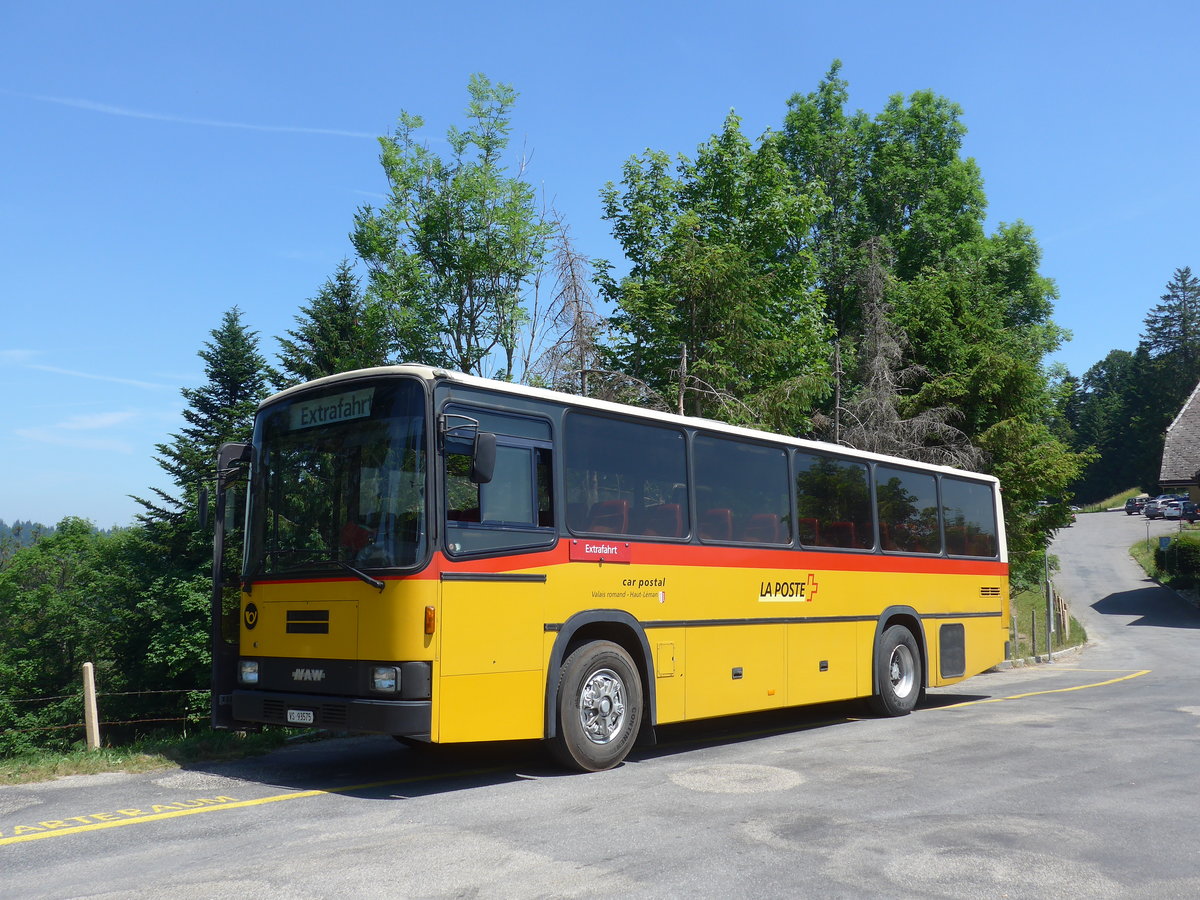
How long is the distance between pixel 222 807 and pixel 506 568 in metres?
2.63

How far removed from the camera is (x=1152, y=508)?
263 feet

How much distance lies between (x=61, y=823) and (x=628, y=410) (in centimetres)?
558

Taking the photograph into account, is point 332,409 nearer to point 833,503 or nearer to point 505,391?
point 505,391

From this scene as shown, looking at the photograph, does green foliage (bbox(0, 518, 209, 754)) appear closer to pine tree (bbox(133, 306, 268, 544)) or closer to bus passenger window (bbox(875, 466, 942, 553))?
pine tree (bbox(133, 306, 268, 544))

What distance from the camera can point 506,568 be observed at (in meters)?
8.41

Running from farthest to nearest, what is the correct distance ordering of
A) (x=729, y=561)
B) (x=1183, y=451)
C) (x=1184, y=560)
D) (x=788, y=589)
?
(x=1184, y=560), (x=1183, y=451), (x=788, y=589), (x=729, y=561)

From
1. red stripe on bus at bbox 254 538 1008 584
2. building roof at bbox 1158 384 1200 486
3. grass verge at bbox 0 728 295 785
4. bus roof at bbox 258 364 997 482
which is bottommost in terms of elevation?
grass verge at bbox 0 728 295 785

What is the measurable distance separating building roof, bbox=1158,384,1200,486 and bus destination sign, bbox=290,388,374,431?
1534 inches

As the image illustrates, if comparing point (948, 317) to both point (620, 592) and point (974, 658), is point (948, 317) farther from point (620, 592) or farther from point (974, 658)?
point (620, 592)

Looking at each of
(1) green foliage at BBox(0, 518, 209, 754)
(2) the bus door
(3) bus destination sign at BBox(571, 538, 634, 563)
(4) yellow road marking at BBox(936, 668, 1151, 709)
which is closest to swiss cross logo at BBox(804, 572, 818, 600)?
(3) bus destination sign at BBox(571, 538, 634, 563)

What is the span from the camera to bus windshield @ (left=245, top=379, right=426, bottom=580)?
804 centimetres

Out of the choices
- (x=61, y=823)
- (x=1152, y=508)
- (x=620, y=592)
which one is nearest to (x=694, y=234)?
(x=620, y=592)

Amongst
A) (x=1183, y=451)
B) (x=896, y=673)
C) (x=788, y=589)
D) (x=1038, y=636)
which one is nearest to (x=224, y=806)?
(x=788, y=589)

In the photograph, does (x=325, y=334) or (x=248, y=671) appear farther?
(x=325, y=334)
